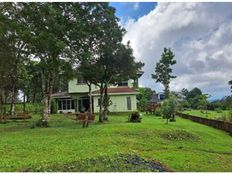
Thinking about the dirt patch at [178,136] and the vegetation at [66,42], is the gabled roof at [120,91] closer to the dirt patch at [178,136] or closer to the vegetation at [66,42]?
the vegetation at [66,42]

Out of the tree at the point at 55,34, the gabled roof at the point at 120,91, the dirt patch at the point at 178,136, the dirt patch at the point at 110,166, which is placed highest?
the tree at the point at 55,34

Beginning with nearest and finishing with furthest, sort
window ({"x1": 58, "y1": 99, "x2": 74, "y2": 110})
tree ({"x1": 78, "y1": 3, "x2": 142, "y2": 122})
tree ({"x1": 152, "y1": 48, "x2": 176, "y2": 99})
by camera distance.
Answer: tree ({"x1": 78, "y1": 3, "x2": 142, "y2": 122}) < window ({"x1": 58, "y1": 99, "x2": 74, "y2": 110}) < tree ({"x1": 152, "y1": 48, "x2": 176, "y2": 99})

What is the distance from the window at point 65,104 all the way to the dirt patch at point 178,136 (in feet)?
106

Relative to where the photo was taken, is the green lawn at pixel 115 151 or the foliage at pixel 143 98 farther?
the foliage at pixel 143 98

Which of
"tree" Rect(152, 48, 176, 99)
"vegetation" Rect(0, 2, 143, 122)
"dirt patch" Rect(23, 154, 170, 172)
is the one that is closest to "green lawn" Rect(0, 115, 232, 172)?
"dirt patch" Rect(23, 154, 170, 172)

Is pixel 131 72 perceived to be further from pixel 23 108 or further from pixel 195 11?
pixel 23 108

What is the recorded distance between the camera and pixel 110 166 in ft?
32.5

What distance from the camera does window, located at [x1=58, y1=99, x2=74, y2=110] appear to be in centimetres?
4994

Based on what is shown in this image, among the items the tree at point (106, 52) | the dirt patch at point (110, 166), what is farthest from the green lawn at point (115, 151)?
the tree at point (106, 52)

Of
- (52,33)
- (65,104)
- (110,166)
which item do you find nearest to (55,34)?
(52,33)

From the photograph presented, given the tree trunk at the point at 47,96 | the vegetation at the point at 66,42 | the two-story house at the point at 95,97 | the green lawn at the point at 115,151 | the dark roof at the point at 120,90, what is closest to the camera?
the green lawn at the point at 115,151

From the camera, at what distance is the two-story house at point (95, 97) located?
151ft

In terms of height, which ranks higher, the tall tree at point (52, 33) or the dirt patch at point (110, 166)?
the tall tree at point (52, 33)

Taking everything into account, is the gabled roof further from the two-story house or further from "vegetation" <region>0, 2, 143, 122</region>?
"vegetation" <region>0, 2, 143, 122</region>
